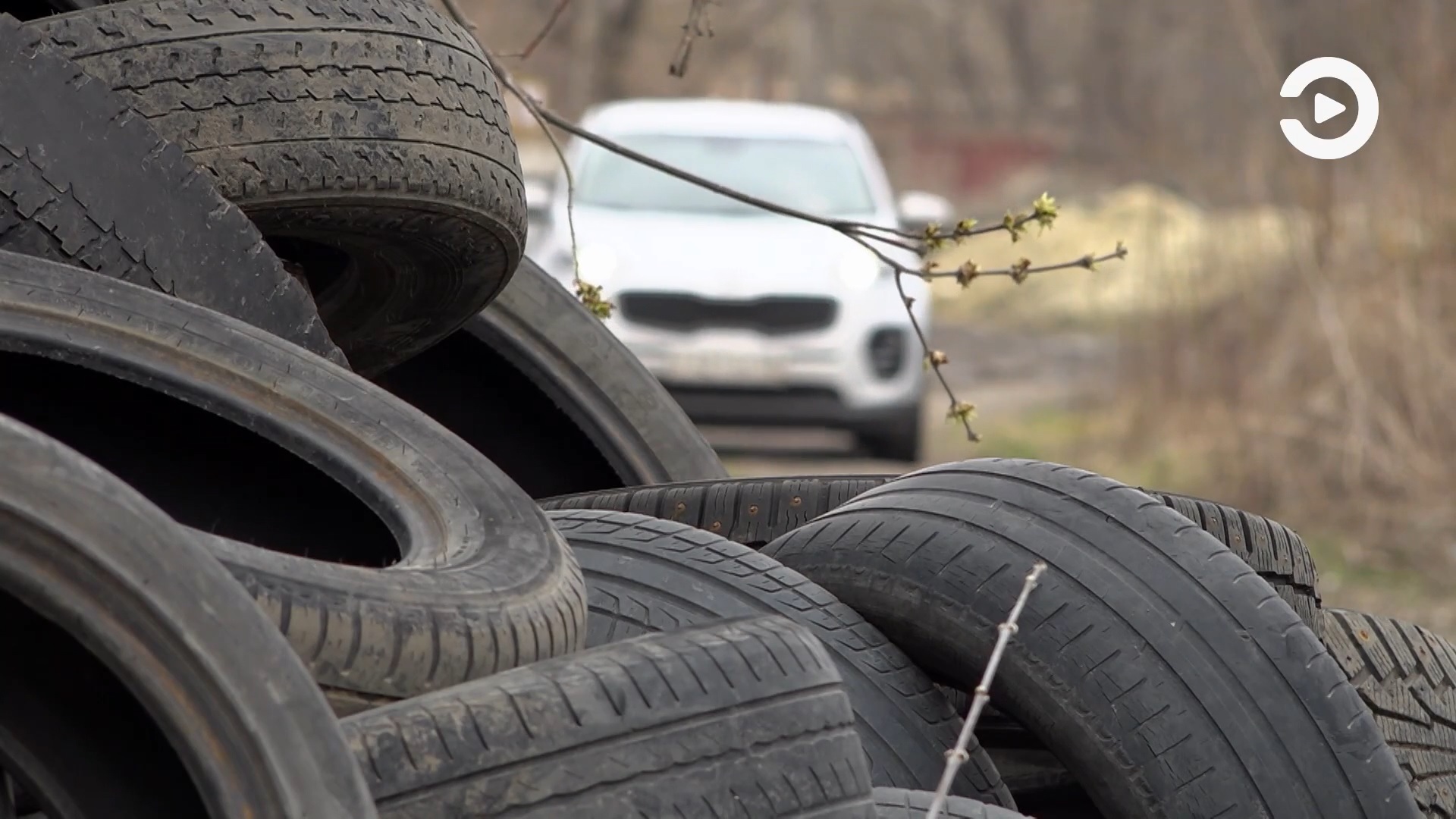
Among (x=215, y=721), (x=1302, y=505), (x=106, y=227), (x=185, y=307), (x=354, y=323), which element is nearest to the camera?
(x=215, y=721)

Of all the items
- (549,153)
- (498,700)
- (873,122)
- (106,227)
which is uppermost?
(873,122)

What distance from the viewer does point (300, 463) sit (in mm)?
1983

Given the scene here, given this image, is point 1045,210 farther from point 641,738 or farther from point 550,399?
point 641,738

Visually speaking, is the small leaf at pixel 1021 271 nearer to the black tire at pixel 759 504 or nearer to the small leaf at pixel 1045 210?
the small leaf at pixel 1045 210

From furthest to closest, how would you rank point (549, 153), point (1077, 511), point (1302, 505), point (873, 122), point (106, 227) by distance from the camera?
point (873, 122) < point (549, 153) < point (1302, 505) < point (1077, 511) < point (106, 227)

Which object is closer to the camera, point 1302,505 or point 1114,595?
point 1114,595

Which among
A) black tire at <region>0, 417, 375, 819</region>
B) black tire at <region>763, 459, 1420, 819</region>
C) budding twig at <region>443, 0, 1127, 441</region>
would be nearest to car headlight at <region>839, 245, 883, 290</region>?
budding twig at <region>443, 0, 1127, 441</region>

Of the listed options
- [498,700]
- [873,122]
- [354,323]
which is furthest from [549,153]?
[498,700]

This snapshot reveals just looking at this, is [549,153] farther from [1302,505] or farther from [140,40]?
[140,40]

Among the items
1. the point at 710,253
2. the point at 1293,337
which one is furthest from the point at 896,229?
the point at 710,253

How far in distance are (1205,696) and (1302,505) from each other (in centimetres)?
628

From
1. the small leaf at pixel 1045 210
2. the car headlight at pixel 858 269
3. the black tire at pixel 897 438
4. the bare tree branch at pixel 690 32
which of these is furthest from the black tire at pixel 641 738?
the black tire at pixel 897 438

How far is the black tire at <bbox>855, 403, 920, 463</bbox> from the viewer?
34.8 feet

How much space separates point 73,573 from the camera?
53.4 inches
